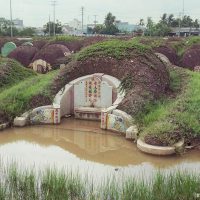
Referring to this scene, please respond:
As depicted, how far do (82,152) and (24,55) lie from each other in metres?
14.3

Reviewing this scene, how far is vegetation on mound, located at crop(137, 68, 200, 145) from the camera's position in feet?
29.3

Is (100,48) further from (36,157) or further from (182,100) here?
(36,157)

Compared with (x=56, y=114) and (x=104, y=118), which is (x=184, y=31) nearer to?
(x=56, y=114)

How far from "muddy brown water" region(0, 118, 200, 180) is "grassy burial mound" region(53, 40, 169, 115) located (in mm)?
1578

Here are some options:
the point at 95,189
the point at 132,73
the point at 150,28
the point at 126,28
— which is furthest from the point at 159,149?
the point at 126,28

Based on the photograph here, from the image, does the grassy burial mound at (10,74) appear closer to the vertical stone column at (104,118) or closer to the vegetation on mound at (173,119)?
the vertical stone column at (104,118)

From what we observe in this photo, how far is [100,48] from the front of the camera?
44.1ft

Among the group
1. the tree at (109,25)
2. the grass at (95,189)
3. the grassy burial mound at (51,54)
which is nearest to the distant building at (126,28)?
the tree at (109,25)

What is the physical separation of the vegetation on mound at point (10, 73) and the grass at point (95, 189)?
8548 mm

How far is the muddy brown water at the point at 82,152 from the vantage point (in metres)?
8.03

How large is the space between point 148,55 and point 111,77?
161 centimetres

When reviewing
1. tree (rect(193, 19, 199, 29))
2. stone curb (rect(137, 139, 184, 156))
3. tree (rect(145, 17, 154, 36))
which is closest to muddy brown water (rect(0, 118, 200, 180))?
stone curb (rect(137, 139, 184, 156))

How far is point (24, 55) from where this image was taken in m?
22.6

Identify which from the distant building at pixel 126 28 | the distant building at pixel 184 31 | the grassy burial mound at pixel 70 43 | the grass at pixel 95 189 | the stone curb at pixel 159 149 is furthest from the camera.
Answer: the distant building at pixel 126 28
